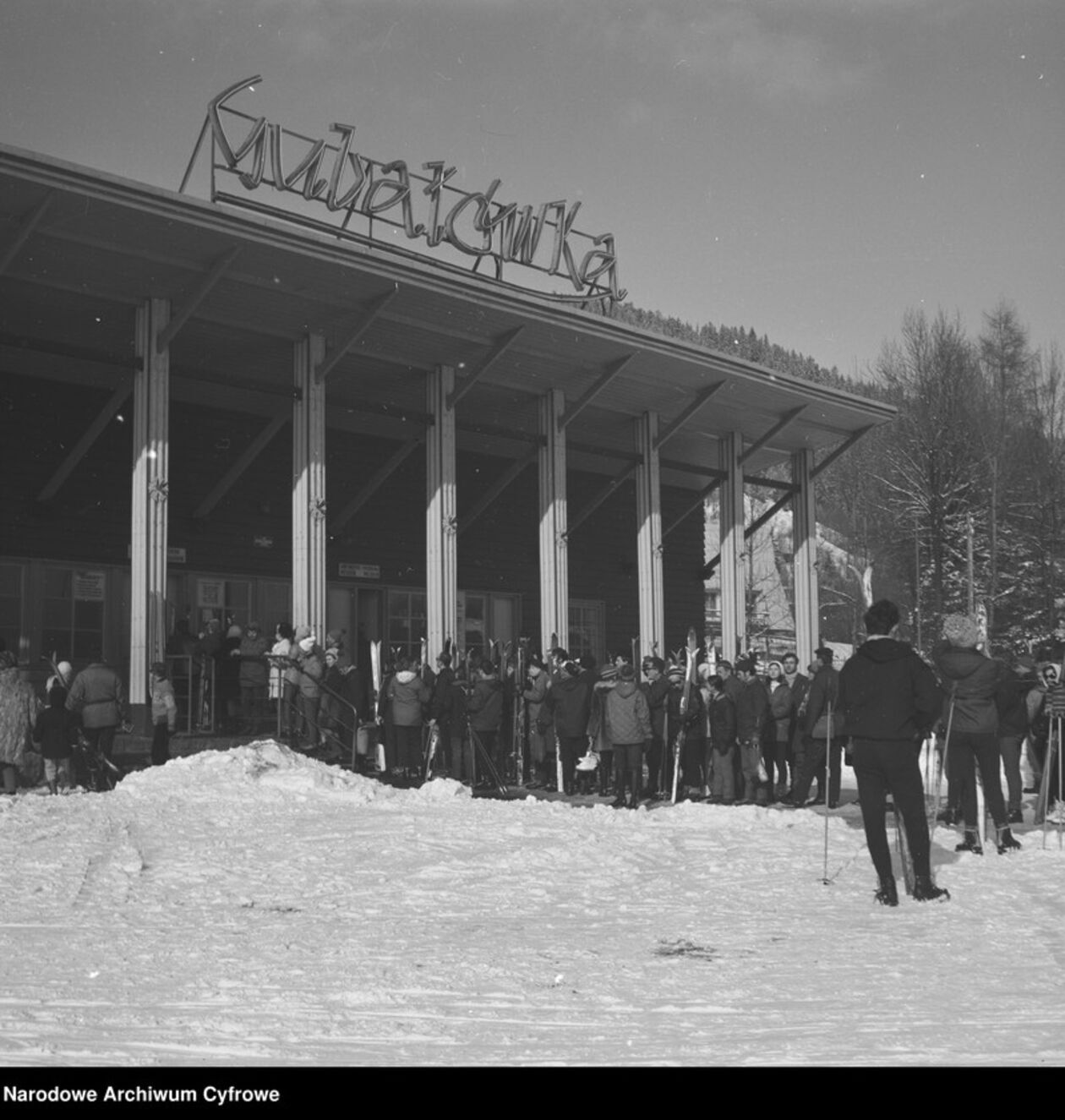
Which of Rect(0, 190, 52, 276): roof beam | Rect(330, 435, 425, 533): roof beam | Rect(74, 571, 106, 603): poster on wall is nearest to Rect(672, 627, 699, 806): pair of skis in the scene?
Rect(0, 190, 52, 276): roof beam

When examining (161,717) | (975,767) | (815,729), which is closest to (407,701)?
(161,717)

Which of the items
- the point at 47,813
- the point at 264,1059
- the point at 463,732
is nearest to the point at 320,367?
the point at 463,732

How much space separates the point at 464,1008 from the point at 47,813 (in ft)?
25.9

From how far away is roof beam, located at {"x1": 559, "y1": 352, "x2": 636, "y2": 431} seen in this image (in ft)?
79.6

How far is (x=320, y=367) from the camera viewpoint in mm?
21188

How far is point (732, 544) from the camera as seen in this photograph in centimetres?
2853

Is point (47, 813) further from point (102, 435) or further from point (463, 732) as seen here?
point (102, 435)

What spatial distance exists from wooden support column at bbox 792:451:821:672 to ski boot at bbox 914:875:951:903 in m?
22.0

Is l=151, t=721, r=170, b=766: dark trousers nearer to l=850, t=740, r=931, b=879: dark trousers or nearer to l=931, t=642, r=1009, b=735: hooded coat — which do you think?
l=931, t=642, r=1009, b=735: hooded coat

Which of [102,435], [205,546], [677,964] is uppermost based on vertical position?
[102,435]

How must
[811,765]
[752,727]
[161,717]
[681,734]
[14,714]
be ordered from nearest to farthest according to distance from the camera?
[811,765] → [14,714] → [752,727] → [681,734] → [161,717]

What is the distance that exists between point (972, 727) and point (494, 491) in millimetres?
18367

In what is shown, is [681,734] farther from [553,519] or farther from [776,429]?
[776,429]
